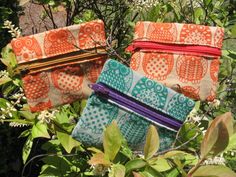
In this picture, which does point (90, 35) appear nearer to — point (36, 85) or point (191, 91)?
point (36, 85)

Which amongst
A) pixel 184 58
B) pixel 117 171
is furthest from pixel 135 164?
pixel 184 58

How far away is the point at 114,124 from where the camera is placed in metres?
1.24

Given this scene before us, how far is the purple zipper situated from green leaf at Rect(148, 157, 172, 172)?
9 centimetres

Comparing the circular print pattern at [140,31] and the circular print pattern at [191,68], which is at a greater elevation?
the circular print pattern at [140,31]

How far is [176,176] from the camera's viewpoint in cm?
145

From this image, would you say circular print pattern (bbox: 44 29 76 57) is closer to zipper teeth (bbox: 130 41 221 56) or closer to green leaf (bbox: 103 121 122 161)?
zipper teeth (bbox: 130 41 221 56)

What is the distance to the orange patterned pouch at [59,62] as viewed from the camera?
4.74ft

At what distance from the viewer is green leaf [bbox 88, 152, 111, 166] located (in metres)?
1.25

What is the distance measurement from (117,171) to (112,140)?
75 mm

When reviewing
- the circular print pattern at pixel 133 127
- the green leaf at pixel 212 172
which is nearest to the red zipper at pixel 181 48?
the circular print pattern at pixel 133 127

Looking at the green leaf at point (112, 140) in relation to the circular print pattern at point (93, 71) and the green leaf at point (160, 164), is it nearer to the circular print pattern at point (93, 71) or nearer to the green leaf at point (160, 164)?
the green leaf at point (160, 164)

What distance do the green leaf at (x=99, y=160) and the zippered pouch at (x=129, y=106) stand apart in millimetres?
81

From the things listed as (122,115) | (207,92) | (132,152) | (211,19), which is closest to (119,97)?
(122,115)

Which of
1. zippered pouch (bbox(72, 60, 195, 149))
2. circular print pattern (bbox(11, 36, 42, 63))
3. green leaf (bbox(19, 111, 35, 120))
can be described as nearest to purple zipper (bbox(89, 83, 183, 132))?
zippered pouch (bbox(72, 60, 195, 149))
